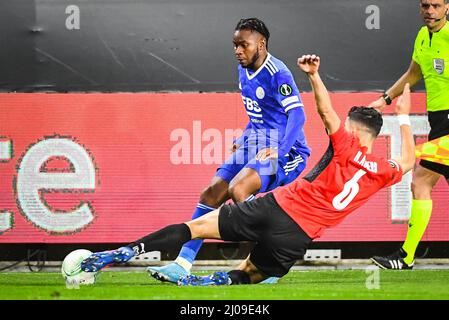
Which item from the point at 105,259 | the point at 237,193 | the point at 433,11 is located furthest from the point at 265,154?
the point at 433,11

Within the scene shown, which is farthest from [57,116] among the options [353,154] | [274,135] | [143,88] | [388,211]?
[353,154]

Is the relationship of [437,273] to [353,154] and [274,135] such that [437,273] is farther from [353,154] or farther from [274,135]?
[353,154]

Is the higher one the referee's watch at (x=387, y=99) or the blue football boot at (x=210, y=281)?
the referee's watch at (x=387, y=99)

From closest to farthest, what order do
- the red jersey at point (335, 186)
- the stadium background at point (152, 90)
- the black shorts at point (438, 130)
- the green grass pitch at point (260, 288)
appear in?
the green grass pitch at point (260, 288) → the red jersey at point (335, 186) → the black shorts at point (438, 130) → the stadium background at point (152, 90)

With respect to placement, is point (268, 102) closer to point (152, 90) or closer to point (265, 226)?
point (265, 226)

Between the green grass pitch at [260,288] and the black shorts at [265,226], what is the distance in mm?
356

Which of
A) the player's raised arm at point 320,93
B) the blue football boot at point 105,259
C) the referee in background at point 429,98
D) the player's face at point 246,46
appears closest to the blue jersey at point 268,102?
the player's face at point 246,46

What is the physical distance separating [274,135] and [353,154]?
1844 millimetres

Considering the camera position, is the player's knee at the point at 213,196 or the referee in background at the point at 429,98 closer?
the player's knee at the point at 213,196

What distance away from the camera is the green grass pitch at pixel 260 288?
22.8 ft

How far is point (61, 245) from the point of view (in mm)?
10734

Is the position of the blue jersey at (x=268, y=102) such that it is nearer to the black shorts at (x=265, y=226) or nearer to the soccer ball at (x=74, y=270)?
the black shorts at (x=265, y=226)

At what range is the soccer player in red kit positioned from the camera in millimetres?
7070

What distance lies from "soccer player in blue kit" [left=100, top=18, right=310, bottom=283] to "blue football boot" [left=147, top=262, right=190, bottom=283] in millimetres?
348
